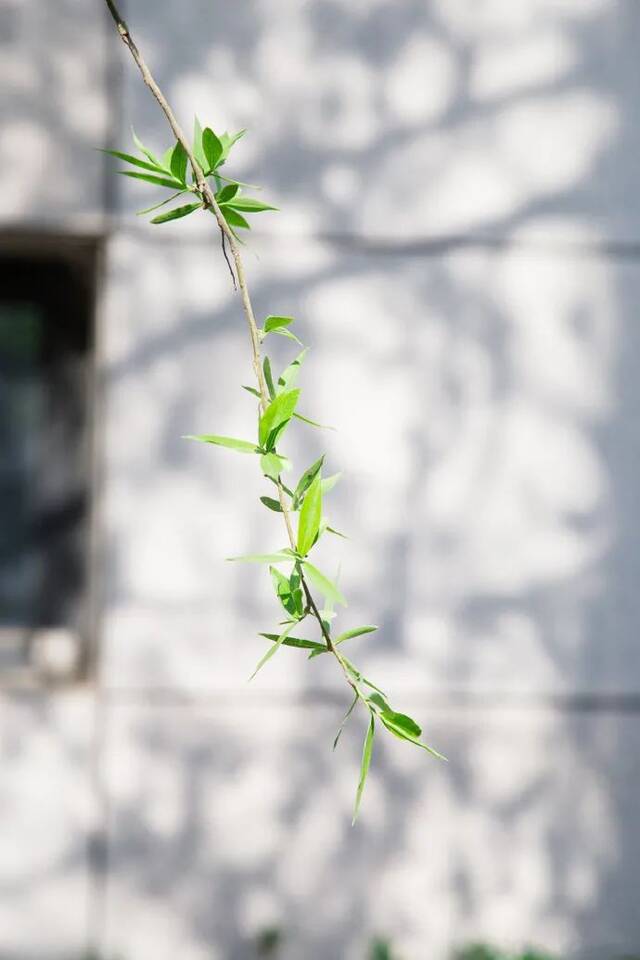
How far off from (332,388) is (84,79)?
1139 mm

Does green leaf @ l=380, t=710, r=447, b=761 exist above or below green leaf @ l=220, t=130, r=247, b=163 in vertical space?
below

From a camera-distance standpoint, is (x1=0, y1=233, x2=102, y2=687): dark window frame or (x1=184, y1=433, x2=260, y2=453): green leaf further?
(x1=0, y1=233, x2=102, y2=687): dark window frame

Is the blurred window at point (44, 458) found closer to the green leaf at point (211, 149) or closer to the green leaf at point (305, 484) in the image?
the green leaf at point (211, 149)

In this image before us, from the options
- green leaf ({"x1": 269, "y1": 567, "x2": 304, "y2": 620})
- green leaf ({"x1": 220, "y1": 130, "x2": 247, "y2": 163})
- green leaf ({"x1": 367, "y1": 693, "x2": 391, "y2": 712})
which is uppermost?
green leaf ({"x1": 220, "y1": 130, "x2": 247, "y2": 163})

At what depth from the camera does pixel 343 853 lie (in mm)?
3154

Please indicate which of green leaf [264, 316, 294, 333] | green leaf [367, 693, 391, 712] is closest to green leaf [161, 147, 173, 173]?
green leaf [264, 316, 294, 333]

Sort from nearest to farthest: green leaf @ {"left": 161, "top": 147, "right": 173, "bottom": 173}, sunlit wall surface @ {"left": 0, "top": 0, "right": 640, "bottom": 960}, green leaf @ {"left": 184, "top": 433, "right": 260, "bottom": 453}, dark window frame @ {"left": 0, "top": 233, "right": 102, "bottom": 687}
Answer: green leaf @ {"left": 184, "top": 433, "right": 260, "bottom": 453}
green leaf @ {"left": 161, "top": 147, "right": 173, "bottom": 173}
sunlit wall surface @ {"left": 0, "top": 0, "right": 640, "bottom": 960}
dark window frame @ {"left": 0, "top": 233, "right": 102, "bottom": 687}

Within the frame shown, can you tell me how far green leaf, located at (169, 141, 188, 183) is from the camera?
0.70 meters

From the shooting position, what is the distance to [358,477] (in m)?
3.10

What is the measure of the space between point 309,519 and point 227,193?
26cm

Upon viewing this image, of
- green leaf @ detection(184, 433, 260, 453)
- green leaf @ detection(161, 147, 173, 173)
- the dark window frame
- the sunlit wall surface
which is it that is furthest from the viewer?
the dark window frame

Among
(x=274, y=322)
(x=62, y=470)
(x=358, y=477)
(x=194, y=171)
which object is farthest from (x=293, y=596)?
(x=62, y=470)

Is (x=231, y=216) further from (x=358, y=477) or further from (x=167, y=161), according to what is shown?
(x=358, y=477)

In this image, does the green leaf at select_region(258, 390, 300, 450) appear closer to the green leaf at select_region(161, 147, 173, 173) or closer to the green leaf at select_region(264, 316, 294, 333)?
the green leaf at select_region(264, 316, 294, 333)
